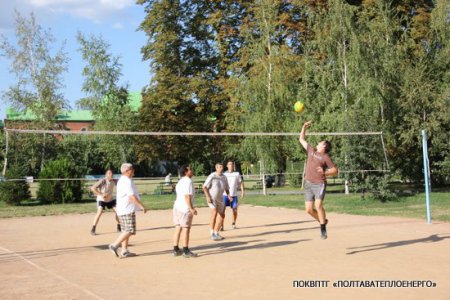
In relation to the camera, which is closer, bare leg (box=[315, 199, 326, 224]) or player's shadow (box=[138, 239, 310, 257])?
bare leg (box=[315, 199, 326, 224])

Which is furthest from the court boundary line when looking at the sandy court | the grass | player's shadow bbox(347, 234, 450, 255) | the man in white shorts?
the grass

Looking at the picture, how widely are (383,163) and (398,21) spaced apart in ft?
34.4

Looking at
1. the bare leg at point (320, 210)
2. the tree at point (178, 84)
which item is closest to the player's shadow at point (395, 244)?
the bare leg at point (320, 210)

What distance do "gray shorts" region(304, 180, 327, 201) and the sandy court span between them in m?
1.10

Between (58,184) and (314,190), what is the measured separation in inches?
784

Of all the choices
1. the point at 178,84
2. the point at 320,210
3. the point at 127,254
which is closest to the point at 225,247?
the point at 127,254

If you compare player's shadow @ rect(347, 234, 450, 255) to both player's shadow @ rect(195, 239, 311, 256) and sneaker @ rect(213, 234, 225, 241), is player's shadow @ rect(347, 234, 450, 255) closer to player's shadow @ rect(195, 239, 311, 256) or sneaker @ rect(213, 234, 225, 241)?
player's shadow @ rect(195, 239, 311, 256)

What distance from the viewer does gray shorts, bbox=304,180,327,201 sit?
33.0 feet

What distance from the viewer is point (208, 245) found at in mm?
11609

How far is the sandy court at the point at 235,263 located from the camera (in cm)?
713

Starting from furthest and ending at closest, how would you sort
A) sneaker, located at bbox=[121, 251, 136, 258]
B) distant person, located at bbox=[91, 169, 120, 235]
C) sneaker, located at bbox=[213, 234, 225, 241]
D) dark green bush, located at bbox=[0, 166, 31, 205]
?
dark green bush, located at bbox=[0, 166, 31, 205], distant person, located at bbox=[91, 169, 120, 235], sneaker, located at bbox=[213, 234, 225, 241], sneaker, located at bbox=[121, 251, 136, 258]

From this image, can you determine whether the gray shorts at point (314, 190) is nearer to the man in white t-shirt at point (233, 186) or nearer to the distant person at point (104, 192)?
the man in white t-shirt at point (233, 186)

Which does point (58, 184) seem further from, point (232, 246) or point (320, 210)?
point (320, 210)

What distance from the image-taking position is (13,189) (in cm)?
2614
